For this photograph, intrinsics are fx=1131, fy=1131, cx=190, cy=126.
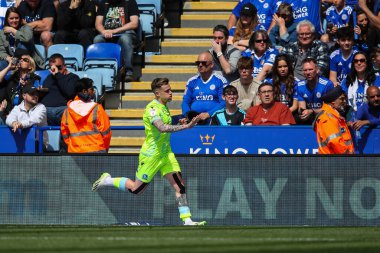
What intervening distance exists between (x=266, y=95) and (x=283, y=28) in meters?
2.61

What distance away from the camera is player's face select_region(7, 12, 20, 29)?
20641 mm

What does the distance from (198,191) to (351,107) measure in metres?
2.64

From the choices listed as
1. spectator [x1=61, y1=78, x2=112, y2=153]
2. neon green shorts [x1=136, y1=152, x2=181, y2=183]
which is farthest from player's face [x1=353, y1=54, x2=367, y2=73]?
spectator [x1=61, y1=78, x2=112, y2=153]

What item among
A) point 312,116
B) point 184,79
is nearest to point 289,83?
point 312,116

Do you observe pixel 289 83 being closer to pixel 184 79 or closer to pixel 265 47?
pixel 265 47

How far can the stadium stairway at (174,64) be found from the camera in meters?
19.3

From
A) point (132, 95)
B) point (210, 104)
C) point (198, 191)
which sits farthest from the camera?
point (132, 95)

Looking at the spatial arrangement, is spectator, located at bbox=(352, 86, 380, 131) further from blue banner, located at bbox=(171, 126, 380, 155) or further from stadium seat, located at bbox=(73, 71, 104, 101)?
stadium seat, located at bbox=(73, 71, 104, 101)

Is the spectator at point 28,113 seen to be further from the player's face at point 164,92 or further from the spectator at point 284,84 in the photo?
the spectator at point 284,84

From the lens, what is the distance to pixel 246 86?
17828 mm

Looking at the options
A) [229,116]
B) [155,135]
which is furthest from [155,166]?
[229,116]

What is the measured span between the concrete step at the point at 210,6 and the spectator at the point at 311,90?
5.09 meters

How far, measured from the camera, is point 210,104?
17.8 m

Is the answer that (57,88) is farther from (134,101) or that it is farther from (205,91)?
(205,91)
